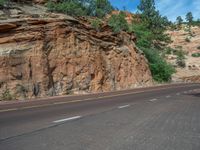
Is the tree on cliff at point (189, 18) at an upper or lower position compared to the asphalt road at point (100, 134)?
upper

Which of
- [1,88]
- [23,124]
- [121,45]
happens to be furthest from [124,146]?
[121,45]

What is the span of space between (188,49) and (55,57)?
87.7 meters

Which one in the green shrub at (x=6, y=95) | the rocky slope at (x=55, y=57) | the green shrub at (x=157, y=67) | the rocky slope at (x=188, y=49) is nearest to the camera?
the green shrub at (x=6, y=95)

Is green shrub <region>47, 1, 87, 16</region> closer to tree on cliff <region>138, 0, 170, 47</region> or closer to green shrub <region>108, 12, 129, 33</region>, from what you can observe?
green shrub <region>108, 12, 129, 33</region>

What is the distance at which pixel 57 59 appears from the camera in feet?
114

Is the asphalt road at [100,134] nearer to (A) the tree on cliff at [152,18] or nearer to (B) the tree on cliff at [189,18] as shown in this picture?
(A) the tree on cliff at [152,18]

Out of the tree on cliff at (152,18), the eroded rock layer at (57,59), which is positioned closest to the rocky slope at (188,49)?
the tree on cliff at (152,18)

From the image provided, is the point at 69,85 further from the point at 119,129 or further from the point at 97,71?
the point at 119,129

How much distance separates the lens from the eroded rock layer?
3006 cm

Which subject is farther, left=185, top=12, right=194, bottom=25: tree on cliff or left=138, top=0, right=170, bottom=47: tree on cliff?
left=185, top=12, right=194, bottom=25: tree on cliff

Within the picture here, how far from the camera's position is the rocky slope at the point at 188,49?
257 ft

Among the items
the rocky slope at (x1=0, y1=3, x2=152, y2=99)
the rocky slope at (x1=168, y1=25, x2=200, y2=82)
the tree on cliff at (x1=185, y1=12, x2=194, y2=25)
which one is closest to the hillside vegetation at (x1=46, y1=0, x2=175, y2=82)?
the rocky slope at (x1=0, y1=3, x2=152, y2=99)

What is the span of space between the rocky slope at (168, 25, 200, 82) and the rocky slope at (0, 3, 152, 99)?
33371 millimetres

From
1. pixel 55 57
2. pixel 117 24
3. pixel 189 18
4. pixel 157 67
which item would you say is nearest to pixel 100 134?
pixel 55 57
